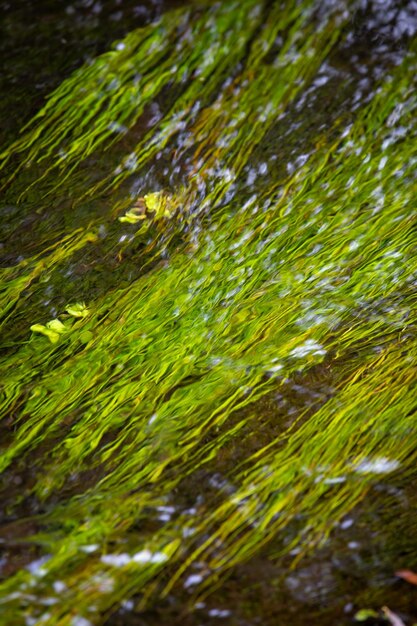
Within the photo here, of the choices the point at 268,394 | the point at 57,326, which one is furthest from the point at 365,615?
the point at 57,326

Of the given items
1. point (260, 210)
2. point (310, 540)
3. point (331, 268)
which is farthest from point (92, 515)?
point (260, 210)

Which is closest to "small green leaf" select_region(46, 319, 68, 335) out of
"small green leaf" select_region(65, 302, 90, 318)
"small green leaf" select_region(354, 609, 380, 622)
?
"small green leaf" select_region(65, 302, 90, 318)

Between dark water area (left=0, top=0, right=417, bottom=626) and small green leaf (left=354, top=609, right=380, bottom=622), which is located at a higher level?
dark water area (left=0, top=0, right=417, bottom=626)

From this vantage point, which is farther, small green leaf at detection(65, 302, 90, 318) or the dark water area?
small green leaf at detection(65, 302, 90, 318)

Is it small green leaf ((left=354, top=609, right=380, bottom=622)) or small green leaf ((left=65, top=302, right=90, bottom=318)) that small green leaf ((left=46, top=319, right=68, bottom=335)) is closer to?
small green leaf ((left=65, top=302, right=90, bottom=318))

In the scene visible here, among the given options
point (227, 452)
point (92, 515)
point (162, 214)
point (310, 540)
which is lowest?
point (310, 540)

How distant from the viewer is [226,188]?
3.66 metres

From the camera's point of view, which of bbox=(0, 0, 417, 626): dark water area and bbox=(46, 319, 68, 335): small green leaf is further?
bbox=(46, 319, 68, 335): small green leaf

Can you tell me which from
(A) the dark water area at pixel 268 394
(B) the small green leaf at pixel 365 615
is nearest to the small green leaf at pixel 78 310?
(A) the dark water area at pixel 268 394

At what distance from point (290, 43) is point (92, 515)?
3171mm

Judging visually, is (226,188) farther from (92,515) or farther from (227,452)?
(92,515)

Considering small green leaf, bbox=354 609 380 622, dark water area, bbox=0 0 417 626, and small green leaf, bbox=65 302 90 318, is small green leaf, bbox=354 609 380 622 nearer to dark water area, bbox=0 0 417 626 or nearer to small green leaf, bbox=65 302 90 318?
dark water area, bbox=0 0 417 626

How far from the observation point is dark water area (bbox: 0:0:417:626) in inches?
82.5

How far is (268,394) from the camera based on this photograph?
8.93 ft
